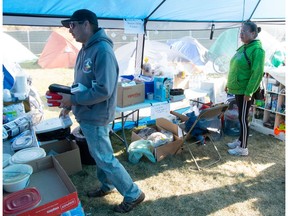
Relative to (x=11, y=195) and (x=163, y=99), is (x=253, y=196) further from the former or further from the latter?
(x=11, y=195)

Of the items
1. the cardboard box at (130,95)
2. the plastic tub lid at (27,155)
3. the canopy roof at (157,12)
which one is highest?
the canopy roof at (157,12)

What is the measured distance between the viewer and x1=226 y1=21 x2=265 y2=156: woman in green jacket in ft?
9.43

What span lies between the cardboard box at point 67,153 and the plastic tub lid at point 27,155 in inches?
37.6

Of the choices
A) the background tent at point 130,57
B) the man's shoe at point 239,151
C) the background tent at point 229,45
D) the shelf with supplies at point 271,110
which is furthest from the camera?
the background tent at point 229,45

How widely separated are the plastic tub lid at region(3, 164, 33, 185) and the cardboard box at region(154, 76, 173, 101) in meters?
1.88

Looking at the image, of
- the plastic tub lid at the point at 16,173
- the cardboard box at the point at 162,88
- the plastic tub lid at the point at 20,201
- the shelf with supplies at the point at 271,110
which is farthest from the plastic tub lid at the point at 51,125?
the shelf with supplies at the point at 271,110

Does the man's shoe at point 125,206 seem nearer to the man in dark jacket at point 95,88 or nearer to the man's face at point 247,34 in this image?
the man in dark jacket at point 95,88

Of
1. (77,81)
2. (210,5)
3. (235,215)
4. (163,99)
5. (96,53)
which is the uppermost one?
(210,5)

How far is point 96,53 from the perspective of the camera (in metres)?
1.73

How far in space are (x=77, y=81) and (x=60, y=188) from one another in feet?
2.74

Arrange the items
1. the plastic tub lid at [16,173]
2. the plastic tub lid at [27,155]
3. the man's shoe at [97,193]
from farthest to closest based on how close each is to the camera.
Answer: the man's shoe at [97,193] → the plastic tub lid at [27,155] → the plastic tub lid at [16,173]

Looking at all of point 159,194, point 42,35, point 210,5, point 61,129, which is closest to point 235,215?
point 159,194

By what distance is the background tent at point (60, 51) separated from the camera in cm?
900

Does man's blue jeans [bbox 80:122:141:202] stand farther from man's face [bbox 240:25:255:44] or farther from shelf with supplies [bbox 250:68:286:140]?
shelf with supplies [bbox 250:68:286:140]
